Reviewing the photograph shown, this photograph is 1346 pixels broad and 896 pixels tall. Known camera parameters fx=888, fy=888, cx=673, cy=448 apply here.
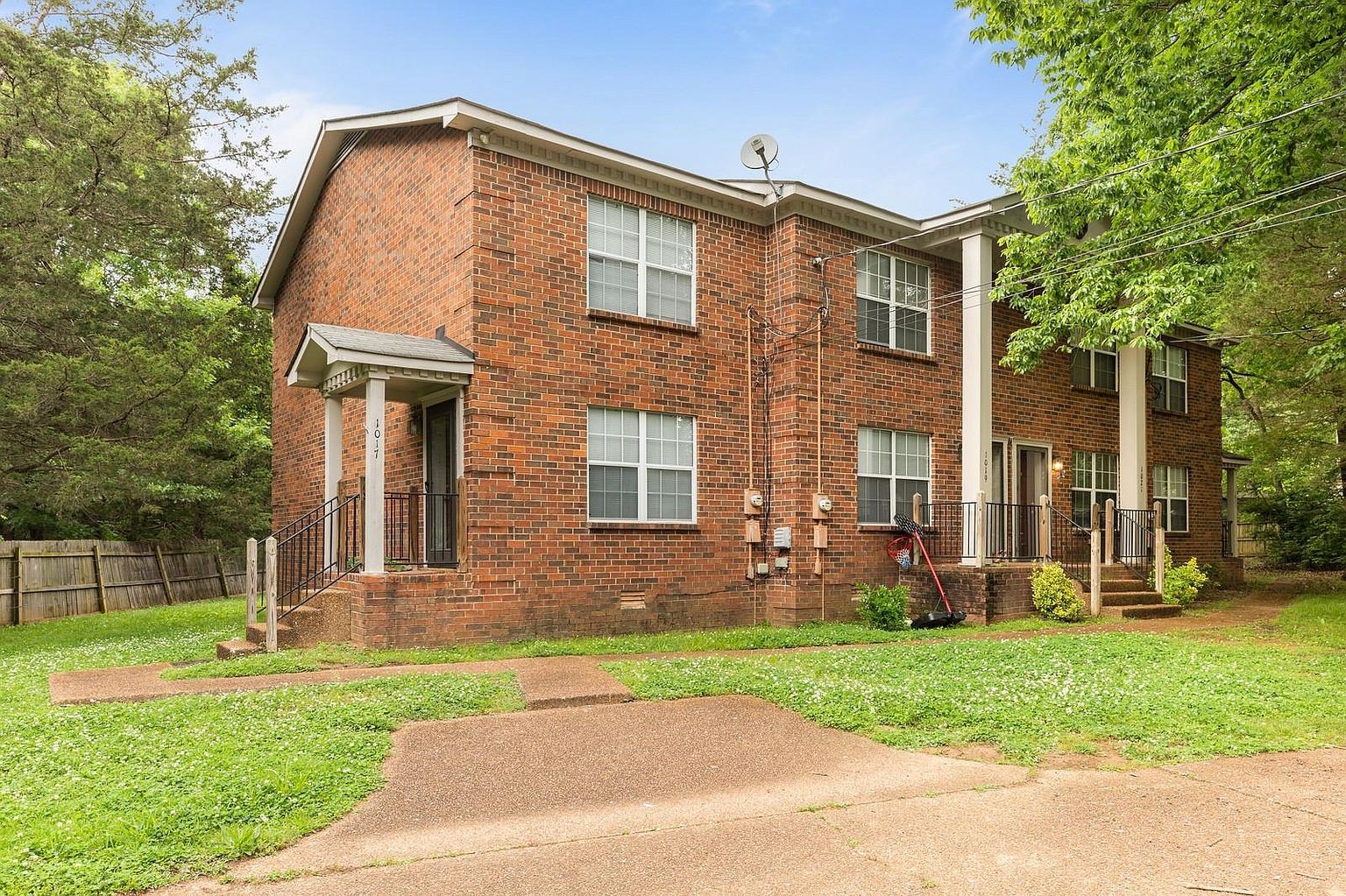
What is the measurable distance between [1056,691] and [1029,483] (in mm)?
8967

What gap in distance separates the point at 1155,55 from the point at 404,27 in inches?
559

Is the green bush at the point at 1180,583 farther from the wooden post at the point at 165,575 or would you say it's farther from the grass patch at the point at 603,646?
the wooden post at the point at 165,575

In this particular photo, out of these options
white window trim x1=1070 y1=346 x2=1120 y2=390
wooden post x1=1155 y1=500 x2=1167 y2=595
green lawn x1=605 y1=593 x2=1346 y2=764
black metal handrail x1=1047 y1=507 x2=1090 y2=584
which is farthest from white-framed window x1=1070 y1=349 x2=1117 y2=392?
green lawn x1=605 y1=593 x2=1346 y2=764

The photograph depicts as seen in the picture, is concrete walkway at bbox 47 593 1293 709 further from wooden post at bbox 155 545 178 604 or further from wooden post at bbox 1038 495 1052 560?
wooden post at bbox 155 545 178 604

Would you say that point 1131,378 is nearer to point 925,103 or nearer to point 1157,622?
point 1157,622

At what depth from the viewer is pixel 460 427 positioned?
10.7m

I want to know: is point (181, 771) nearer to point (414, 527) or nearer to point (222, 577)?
point (414, 527)

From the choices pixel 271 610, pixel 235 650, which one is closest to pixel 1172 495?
pixel 271 610

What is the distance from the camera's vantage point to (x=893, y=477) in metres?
13.9

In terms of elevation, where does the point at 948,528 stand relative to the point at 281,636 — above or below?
above

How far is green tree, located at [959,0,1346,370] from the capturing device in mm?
10594

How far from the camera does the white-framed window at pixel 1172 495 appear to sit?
1880 centimetres

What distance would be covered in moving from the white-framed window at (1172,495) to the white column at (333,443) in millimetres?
16110

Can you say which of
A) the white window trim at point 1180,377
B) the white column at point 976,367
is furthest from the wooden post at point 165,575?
the white window trim at point 1180,377
